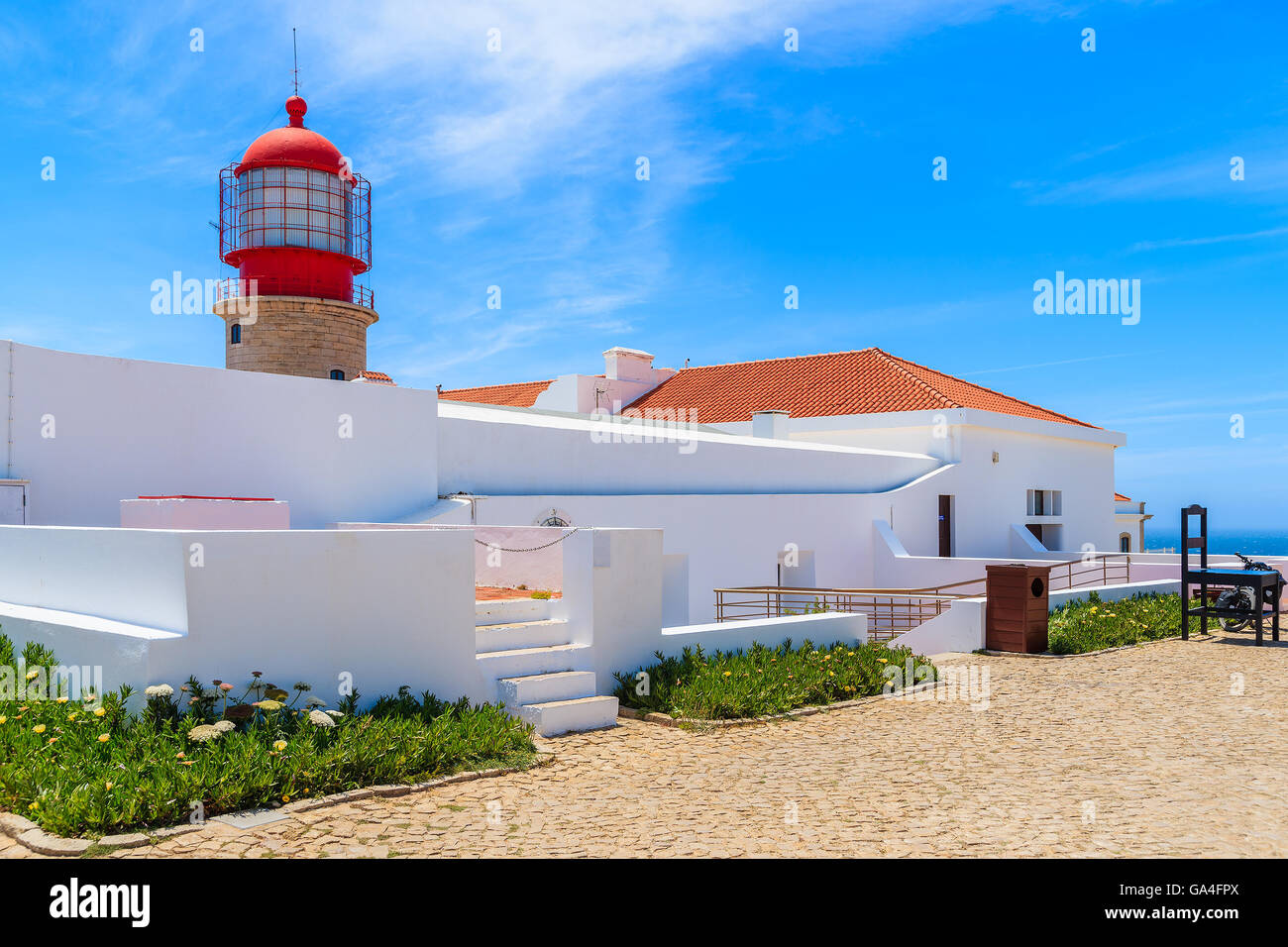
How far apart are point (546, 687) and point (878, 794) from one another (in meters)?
3.51

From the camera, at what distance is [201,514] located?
10.7 metres

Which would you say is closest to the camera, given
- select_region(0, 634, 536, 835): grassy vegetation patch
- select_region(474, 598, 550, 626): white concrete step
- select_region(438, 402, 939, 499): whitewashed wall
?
select_region(0, 634, 536, 835): grassy vegetation patch

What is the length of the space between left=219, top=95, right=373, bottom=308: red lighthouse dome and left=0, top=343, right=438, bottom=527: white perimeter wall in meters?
8.66

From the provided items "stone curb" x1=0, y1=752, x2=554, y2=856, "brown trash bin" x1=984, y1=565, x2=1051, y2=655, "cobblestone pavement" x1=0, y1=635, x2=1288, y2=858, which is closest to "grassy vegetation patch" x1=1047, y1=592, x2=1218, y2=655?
"brown trash bin" x1=984, y1=565, x2=1051, y2=655

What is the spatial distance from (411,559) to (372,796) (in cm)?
242

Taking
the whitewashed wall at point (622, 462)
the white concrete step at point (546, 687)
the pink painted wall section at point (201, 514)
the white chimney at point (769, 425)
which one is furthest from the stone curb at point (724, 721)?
the white chimney at point (769, 425)

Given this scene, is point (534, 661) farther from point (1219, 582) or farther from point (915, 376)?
point (915, 376)

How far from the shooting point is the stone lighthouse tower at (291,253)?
857 inches

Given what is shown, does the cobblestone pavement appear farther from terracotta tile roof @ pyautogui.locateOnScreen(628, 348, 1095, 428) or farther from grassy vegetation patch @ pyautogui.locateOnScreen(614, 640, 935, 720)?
terracotta tile roof @ pyautogui.locateOnScreen(628, 348, 1095, 428)

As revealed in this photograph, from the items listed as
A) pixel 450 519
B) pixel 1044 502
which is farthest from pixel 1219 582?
pixel 1044 502

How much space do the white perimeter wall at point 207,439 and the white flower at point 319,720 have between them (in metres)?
6.56

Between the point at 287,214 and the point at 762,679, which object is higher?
the point at 287,214

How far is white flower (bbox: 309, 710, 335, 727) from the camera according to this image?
7.06 meters

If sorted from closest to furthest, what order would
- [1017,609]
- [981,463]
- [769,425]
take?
[1017,609] → [981,463] → [769,425]
